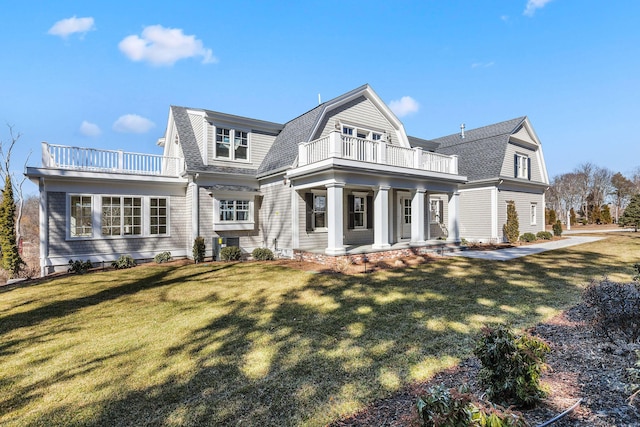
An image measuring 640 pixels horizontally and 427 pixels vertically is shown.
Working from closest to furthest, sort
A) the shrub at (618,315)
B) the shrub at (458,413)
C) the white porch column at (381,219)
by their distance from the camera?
the shrub at (458,413)
the shrub at (618,315)
the white porch column at (381,219)

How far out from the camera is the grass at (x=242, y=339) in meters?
3.03

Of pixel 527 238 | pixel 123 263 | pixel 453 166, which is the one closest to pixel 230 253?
pixel 123 263

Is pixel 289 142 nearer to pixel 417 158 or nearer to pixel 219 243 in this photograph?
pixel 219 243

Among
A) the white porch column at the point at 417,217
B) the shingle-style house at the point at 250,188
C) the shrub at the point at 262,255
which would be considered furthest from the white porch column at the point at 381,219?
the shrub at the point at 262,255

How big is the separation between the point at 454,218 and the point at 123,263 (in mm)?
14687

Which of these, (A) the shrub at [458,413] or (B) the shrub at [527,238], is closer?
(A) the shrub at [458,413]

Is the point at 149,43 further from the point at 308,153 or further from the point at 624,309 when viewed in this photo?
the point at 624,309

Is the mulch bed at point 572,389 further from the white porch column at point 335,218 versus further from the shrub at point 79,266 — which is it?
the shrub at point 79,266

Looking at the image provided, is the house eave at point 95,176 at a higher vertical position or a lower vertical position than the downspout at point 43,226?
higher

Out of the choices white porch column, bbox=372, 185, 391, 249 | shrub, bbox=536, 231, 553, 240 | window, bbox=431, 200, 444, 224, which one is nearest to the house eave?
white porch column, bbox=372, 185, 391, 249

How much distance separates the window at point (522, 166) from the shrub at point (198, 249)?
19451 millimetres

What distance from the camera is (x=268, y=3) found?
11.7 m

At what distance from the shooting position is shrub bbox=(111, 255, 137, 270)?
11483mm

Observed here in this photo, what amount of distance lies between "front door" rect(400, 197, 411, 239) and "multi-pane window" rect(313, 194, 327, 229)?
5.03 metres
